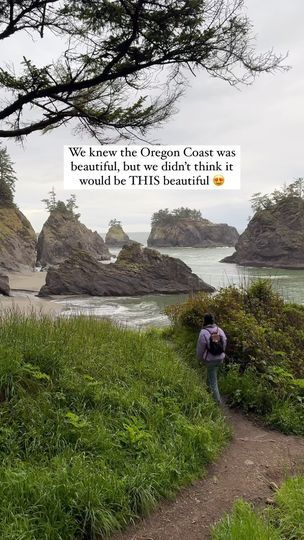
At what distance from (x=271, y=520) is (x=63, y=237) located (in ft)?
227

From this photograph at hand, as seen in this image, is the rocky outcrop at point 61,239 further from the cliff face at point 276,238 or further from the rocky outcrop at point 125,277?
the rocky outcrop at point 125,277

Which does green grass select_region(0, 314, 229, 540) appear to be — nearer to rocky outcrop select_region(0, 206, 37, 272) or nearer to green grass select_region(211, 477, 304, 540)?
green grass select_region(211, 477, 304, 540)

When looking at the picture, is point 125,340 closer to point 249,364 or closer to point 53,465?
point 249,364

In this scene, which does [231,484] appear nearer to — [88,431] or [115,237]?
[88,431]

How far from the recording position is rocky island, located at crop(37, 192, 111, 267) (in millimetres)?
67000

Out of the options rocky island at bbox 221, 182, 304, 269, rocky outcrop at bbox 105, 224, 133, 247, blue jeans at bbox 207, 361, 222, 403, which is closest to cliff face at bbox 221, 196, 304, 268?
rocky island at bbox 221, 182, 304, 269

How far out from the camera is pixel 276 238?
6581cm

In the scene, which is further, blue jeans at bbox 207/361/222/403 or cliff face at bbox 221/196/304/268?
cliff face at bbox 221/196/304/268

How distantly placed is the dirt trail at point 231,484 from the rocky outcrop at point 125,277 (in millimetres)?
27575

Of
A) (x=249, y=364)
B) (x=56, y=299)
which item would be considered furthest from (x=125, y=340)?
(x=56, y=299)

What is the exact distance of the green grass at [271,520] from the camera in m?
3.28

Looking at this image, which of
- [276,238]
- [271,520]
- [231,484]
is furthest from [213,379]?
[276,238]

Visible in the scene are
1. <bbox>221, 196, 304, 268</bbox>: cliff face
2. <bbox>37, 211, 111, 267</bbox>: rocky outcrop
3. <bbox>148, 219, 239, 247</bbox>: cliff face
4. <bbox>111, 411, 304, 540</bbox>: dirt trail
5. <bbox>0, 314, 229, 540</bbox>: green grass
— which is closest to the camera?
<bbox>0, 314, 229, 540</bbox>: green grass

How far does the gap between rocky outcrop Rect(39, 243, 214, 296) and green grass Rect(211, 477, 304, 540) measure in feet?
95.9
